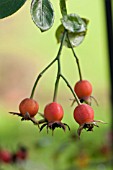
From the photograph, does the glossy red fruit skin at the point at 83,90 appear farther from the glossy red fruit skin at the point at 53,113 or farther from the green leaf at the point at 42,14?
the green leaf at the point at 42,14

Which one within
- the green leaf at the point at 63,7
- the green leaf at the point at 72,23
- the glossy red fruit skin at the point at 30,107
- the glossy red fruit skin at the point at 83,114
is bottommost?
the glossy red fruit skin at the point at 83,114

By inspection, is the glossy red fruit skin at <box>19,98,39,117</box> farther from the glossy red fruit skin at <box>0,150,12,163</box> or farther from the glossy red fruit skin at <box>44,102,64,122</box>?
the glossy red fruit skin at <box>0,150,12,163</box>

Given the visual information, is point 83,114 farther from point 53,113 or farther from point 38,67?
Result: point 38,67

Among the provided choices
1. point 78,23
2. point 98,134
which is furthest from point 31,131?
point 78,23

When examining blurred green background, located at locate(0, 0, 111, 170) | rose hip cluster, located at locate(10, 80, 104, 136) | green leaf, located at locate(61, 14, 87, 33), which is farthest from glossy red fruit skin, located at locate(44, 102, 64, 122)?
blurred green background, located at locate(0, 0, 111, 170)

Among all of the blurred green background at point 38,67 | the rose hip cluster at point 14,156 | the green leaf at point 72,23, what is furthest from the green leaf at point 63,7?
the blurred green background at point 38,67

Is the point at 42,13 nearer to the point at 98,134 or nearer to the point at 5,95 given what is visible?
the point at 98,134

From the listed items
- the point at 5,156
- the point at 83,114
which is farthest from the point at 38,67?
the point at 83,114
